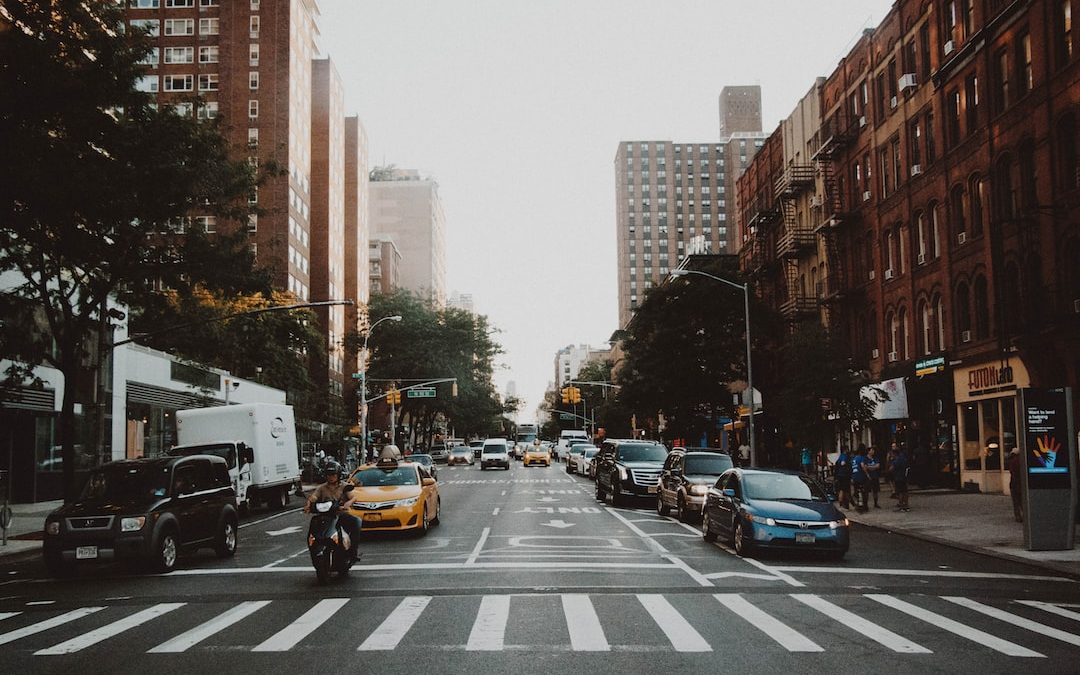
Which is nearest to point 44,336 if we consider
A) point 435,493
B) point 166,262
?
point 166,262

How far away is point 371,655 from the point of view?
855cm

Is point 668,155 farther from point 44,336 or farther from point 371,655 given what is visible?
point 371,655

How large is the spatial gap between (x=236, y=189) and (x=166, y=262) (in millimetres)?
2445

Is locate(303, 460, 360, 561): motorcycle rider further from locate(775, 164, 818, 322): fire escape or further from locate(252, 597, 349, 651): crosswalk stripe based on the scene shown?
locate(775, 164, 818, 322): fire escape

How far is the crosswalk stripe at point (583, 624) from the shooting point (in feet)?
29.4

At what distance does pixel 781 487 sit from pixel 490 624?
338 inches

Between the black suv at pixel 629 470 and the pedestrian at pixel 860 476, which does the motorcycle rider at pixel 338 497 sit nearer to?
the black suv at pixel 629 470

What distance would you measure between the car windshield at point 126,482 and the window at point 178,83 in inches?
2890

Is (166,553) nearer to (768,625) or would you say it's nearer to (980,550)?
(768,625)

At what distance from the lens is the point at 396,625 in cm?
1006

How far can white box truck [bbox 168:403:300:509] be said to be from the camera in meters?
26.6

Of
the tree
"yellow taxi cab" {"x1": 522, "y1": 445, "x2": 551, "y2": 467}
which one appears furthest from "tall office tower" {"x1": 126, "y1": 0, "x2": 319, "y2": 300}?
the tree

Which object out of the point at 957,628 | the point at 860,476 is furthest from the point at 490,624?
the point at 860,476

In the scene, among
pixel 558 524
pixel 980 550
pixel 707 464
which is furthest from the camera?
pixel 707 464
